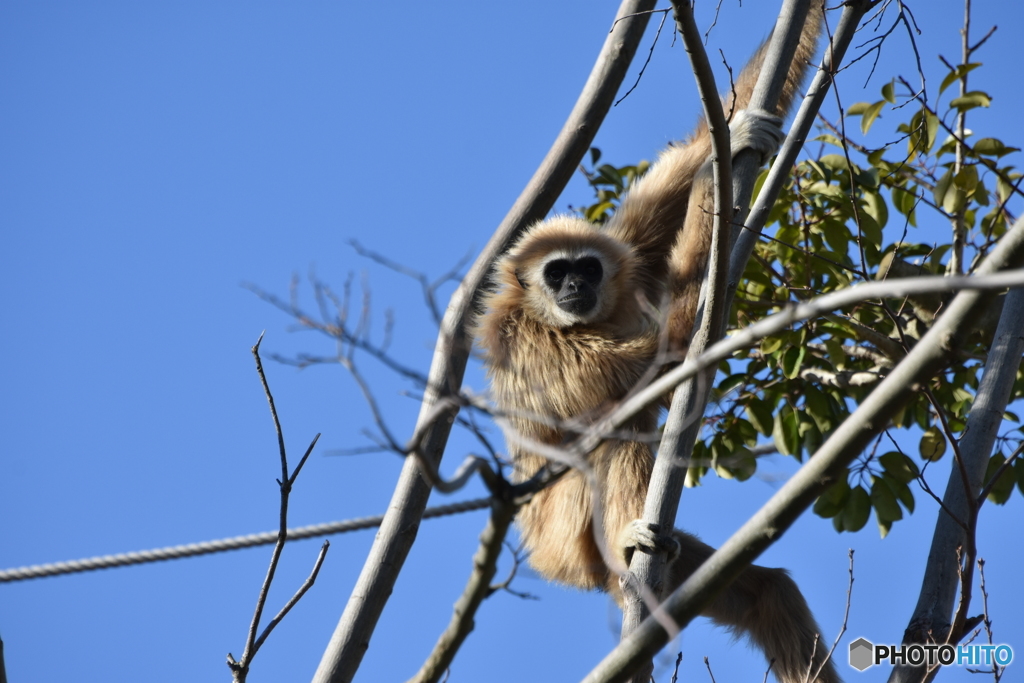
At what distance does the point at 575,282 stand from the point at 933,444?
2.18 meters

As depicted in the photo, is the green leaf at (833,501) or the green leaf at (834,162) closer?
the green leaf at (833,501)

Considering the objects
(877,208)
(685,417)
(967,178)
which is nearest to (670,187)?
(877,208)

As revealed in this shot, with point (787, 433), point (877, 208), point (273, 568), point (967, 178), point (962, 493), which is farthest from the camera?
point (787, 433)

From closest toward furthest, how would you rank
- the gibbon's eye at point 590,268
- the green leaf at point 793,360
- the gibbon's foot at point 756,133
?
the gibbon's foot at point 756,133 → the green leaf at point 793,360 → the gibbon's eye at point 590,268

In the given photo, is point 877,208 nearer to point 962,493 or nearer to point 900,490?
point 900,490

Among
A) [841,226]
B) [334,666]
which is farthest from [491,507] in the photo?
[841,226]

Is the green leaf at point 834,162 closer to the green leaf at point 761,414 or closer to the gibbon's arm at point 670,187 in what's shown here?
the gibbon's arm at point 670,187

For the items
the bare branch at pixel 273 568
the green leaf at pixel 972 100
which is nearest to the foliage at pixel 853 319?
the green leaf at pixel 972 100

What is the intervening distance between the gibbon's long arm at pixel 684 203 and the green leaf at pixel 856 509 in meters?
1.35

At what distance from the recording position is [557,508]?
518 centimetres

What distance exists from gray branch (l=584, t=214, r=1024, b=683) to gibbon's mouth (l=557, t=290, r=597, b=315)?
10.8ft

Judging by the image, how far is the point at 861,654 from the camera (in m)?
4.24

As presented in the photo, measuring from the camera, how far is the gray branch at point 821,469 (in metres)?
1.92

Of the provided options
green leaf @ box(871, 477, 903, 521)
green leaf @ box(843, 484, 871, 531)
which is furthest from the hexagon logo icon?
green leaf @ box(871, 477, 903, 521)
